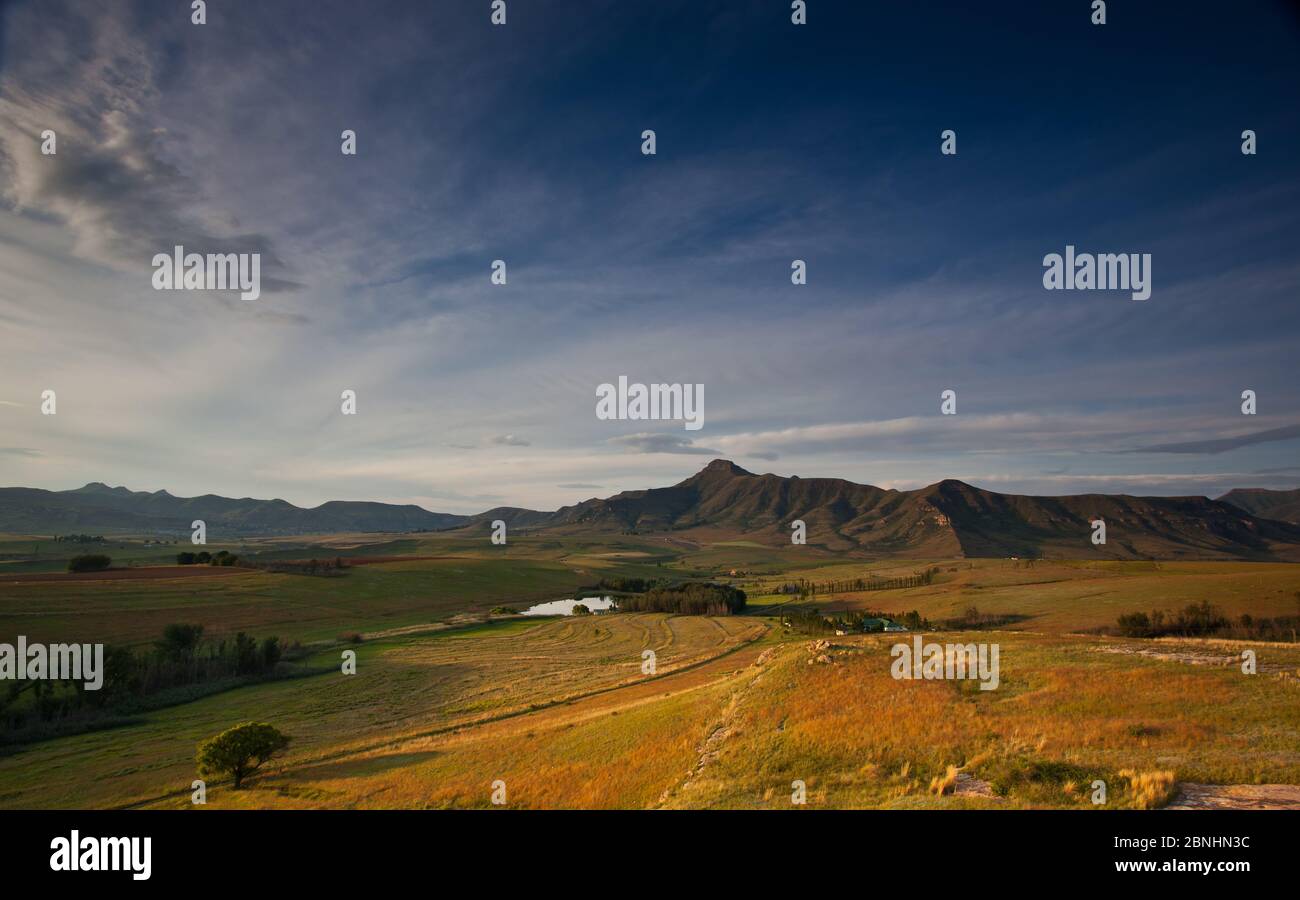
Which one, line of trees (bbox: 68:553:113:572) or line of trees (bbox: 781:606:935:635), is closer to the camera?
line of trees (bbox: 781:606:935:635)

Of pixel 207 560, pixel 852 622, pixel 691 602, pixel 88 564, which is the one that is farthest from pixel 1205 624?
pixel 88 564

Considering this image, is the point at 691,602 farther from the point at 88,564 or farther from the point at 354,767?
the point at 88,564

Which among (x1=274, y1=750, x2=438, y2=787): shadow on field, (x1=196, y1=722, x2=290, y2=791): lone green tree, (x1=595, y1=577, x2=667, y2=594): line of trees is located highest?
(x1=196, y1=722, x2=290, y2=791): lone green tree

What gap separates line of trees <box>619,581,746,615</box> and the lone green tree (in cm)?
9856

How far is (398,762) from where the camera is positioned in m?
29.8

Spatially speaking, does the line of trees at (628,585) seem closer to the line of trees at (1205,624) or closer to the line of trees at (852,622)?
the line of trees at (852,622)

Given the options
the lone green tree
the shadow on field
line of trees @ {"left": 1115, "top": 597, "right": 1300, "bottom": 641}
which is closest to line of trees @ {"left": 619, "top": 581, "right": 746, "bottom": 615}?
line of trees @ {"left": 1115, "top": 597, "right": 1300, "bottom": 641}

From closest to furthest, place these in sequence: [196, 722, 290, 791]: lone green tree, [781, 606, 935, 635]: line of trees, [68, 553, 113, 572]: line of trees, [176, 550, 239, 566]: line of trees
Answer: [196, 722, 290, 791]: lone green tree < [781, 606, 935, 635]: line of trees < [68, 553, 113, 572]: line of trees < [176, 550, 239, 566]: line of trees

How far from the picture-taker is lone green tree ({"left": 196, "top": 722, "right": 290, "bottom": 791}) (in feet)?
91.6

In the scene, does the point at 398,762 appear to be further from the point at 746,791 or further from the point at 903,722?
the point at 903,722

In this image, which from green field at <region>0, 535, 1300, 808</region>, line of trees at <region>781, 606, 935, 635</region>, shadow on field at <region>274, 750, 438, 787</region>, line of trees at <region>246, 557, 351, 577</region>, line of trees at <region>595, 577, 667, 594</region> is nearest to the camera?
green field at <region>0, 535, 1300, 808</region>

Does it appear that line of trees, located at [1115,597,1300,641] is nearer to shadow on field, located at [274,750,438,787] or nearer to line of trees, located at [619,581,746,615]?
line of trees, located at [619,581,746,615]

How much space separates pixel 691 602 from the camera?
124188 millimetres

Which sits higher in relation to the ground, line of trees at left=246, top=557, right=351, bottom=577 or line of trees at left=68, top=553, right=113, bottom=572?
line of trees at left=68, top=553, right=113, bottom=572
